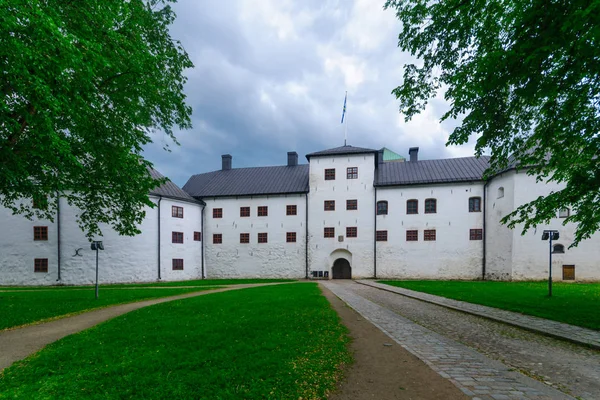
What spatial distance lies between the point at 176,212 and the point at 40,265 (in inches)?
422

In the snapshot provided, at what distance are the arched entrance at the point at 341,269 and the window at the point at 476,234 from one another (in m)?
11.3

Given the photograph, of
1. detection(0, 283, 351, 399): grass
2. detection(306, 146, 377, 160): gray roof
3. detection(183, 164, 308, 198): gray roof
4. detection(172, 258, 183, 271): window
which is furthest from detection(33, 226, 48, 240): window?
detection(306, 146, 377, 160): gray roof

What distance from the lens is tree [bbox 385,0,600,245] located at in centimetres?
607

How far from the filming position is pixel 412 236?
2852cm

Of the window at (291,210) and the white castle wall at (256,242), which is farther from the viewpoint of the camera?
the window at (291,210)

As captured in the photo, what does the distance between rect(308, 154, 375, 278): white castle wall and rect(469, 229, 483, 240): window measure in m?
8.45

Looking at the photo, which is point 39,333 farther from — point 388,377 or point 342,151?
point 342,151

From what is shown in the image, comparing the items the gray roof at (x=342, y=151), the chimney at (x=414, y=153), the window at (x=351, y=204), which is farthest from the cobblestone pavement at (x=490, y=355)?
the chimney at (x=414, y=153)

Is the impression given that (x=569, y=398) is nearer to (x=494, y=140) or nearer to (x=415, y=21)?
(x=494, y=140)

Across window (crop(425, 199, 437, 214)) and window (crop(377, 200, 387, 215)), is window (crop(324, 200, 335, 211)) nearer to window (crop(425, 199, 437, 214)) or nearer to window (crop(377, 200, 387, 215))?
window (crop(377, 200, 387, 215))

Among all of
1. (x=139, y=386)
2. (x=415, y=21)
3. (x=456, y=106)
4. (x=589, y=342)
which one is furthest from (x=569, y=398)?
(x=415, y=21)

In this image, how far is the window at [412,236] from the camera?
28.5 metres

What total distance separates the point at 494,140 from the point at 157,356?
10.6 m

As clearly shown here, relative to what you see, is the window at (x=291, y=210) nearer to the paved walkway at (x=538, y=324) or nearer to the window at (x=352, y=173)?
the window at (x=352, y=173)
